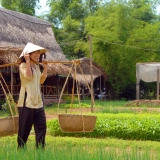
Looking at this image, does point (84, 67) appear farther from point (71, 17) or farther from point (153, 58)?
point (71, 17)

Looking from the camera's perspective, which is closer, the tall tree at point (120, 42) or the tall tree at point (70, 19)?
the tall tree at point (120, 42)

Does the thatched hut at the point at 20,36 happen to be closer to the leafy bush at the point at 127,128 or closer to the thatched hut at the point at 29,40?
the thatched hut at the point at 29,40

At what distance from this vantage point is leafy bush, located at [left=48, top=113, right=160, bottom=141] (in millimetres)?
6863

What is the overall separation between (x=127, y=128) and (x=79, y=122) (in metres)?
1.56

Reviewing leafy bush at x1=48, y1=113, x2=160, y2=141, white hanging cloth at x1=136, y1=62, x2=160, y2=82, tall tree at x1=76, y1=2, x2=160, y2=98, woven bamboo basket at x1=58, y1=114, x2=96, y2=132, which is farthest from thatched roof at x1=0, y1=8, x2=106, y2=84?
woven bamboo basket at x1=58, y1=114, x2=96, y2=132

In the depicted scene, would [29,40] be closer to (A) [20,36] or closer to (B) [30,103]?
(A) [20,36]

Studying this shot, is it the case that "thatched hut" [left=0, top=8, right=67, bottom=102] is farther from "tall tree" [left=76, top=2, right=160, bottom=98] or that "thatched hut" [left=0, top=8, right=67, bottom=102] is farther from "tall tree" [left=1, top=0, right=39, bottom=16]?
"tall tree" [left=1, top=0, right=39, bottom=16]

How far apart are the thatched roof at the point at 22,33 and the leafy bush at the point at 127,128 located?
5522 mm

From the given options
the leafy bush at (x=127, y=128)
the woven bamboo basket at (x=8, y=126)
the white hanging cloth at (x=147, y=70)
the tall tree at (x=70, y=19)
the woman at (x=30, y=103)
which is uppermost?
the tall tree at (x=70, y=19)

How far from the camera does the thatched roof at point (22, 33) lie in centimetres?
1463

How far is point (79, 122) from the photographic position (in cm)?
577

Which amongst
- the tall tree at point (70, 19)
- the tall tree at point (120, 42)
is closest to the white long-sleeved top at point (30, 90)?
the tall tree at point (120, 42)

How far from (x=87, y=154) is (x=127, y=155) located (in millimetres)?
358

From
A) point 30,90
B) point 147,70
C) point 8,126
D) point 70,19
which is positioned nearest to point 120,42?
point 147,70
